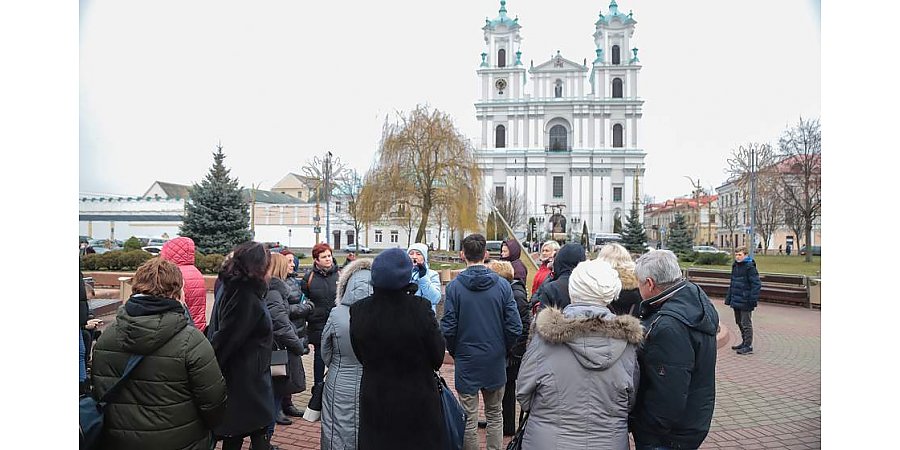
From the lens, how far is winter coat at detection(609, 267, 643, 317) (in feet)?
14.1

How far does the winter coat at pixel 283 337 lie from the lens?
13.8ft

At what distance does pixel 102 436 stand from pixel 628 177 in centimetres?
7059

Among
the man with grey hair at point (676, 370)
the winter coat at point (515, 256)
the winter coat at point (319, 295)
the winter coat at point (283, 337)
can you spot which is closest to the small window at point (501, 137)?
the winter coat at point (515, 256)

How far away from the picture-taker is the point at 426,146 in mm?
28672

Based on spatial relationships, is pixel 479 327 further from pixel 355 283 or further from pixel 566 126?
pixel 566 126

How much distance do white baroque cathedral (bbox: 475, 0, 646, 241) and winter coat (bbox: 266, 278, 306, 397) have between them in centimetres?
6429

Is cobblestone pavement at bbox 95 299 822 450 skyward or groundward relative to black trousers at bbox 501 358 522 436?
groundward

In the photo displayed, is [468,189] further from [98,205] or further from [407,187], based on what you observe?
[98,205]

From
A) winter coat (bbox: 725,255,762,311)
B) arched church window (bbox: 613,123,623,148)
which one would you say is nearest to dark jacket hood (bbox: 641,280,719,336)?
winter coat (bbox: 725,255,762,311)

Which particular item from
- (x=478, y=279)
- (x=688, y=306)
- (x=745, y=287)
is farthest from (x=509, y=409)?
(x=745, y=287)

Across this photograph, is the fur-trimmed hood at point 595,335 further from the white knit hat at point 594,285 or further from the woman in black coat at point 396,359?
the woman in black coat at point 396,359

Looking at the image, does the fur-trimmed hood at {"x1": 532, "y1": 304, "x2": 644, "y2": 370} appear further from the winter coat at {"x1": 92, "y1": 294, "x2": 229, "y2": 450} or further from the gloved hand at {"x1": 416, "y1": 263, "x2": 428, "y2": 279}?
the gloved hand at {"x1": 416, "y1": 263, "x2": 428, "y2": 279}

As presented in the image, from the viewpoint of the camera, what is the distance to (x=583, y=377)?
260cm
